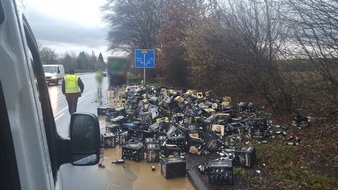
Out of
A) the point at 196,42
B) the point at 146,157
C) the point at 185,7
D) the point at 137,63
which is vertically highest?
the point at 185,7

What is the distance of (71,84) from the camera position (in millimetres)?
11102

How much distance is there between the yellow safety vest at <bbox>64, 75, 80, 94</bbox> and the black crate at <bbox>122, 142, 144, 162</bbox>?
16.2ft

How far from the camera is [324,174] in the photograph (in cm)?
541

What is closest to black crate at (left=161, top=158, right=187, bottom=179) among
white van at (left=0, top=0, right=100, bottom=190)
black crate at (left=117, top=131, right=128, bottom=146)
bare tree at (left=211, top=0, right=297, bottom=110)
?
black crate at (left=117, top=131, right=128, bottom=146)

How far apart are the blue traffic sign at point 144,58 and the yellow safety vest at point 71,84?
8260mm

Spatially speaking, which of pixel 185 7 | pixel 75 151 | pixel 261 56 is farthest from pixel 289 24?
pixel 185 7

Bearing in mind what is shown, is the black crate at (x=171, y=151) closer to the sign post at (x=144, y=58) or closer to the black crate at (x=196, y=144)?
the black crate at (x=196, y=144)

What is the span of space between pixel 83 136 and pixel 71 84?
9.85 metres

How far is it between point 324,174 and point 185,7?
64.2ft

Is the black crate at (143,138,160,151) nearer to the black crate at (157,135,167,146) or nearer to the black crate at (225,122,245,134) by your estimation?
the black crate at (157,135,167,146)

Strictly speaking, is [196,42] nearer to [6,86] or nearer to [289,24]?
[289,24]

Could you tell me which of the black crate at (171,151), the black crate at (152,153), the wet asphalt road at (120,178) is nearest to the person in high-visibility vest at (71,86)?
the wet asphalt road at (120,178)

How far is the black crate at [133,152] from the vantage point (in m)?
6.83

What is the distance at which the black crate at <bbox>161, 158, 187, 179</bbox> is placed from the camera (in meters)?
5.77
